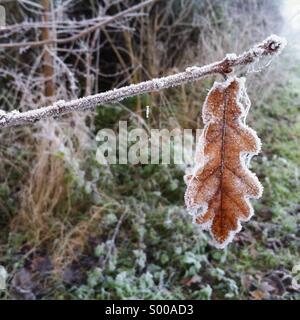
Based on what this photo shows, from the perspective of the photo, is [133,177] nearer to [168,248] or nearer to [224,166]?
[168,248]

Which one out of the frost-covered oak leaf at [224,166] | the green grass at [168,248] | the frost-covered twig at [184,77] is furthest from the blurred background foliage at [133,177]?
the frost-covered twig at [184,77]

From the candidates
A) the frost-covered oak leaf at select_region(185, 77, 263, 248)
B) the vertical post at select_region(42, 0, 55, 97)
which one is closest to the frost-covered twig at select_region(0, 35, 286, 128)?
the frost-covered oak leaf at select_region(185, 77, 263, 248)

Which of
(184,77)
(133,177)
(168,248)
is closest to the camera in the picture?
(184,77)

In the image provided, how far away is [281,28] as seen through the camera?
3100mm

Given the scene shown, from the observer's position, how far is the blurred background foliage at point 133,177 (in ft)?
6.88

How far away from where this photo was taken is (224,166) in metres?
0.39

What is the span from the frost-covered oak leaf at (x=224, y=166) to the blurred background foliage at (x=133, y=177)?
5.22 ft

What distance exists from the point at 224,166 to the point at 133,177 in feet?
7.30

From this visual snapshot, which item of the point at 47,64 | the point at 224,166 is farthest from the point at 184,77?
the point at 47,64

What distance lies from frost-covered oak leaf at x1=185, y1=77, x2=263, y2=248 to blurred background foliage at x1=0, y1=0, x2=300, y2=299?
159cm

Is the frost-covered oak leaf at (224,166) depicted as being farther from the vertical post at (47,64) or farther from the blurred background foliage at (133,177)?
the vertical post at (47,64)

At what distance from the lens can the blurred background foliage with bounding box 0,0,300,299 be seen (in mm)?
2098
